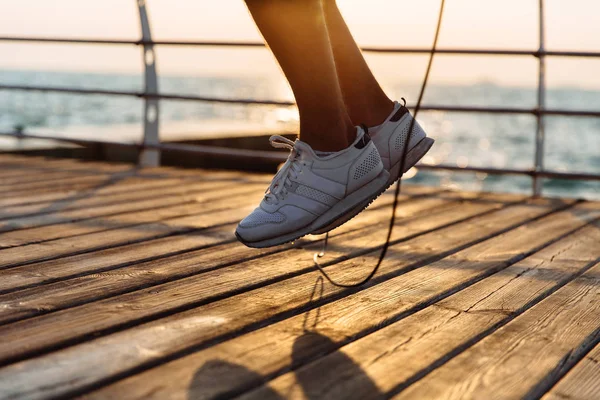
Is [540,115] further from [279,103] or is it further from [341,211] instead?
[341,211]

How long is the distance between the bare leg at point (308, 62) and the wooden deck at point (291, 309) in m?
0.30

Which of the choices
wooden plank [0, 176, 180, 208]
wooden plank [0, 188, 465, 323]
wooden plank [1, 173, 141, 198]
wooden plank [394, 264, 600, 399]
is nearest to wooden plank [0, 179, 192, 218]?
wooden plank [0, 176, 180, 208]

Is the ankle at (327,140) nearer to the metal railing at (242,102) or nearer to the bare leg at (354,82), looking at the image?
the bare leg at (354,82)

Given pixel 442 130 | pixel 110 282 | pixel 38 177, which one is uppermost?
pixel 110 282

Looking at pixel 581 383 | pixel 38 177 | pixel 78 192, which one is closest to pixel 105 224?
pixel 78 192

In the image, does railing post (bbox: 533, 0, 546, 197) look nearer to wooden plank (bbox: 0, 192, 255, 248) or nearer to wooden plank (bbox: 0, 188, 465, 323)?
wooden plank (bbox: 0, 192, 255, 248)

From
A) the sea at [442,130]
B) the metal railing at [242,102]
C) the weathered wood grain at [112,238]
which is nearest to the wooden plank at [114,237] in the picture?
the weathered wood grain at [112,238]

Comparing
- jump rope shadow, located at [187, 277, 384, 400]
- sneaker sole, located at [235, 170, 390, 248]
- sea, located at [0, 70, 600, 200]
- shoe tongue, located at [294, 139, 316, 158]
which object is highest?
shoe tongue, located at [294, 139, 316, 158]

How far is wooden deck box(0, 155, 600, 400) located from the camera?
1023mm

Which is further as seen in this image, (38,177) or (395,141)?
(38,177)

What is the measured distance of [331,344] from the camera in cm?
117

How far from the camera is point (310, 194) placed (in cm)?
146

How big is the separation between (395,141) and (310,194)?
280 mm

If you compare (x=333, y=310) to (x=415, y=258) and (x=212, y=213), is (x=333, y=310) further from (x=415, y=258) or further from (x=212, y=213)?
(x=212, y=213)
